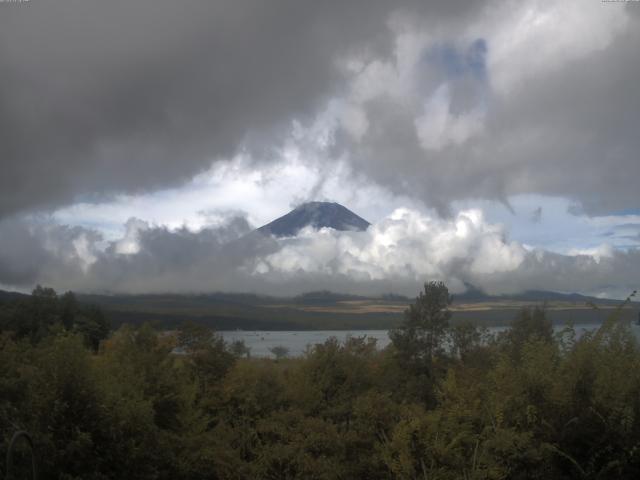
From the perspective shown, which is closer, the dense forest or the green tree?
the dense forest

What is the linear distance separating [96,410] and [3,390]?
8.48ft

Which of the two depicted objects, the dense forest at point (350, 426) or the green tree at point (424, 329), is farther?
the green tree at point (424, 329)

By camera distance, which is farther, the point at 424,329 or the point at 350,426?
the point at 424,329

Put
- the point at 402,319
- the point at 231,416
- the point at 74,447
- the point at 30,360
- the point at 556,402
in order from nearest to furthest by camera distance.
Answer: the point at 74,447 → the point at 556,402 → the point at 30,360 → the point at 231,416 → the point at 402,319

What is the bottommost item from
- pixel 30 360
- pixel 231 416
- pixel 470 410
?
pixel 231 416

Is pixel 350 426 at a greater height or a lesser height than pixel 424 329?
lesser

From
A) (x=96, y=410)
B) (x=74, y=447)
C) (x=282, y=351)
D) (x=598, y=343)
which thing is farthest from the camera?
(x=282, y=351)

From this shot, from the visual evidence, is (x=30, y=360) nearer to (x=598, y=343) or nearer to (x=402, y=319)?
(x=598, y=343)

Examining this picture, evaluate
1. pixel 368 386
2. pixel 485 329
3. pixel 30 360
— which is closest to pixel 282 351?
pixel 485 329

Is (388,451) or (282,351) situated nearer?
(388,451)

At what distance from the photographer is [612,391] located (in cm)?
1614

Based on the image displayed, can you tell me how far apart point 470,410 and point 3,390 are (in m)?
13.3

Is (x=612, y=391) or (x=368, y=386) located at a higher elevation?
(x=612, y=391)

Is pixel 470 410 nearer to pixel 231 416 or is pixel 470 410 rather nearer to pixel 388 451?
pixel 388 451
